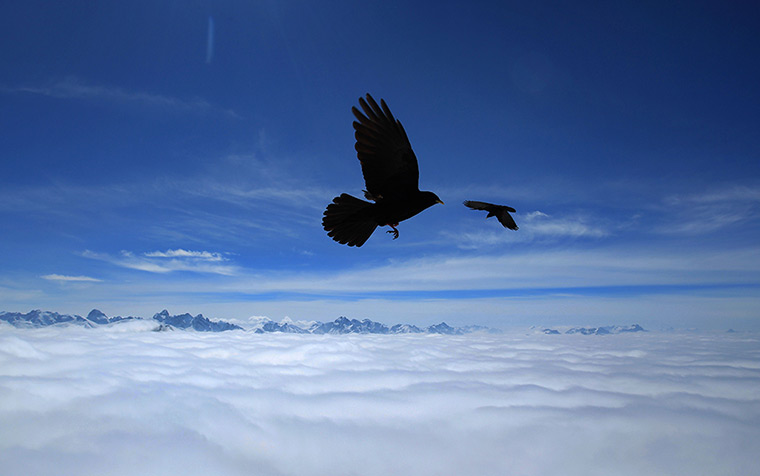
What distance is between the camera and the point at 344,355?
52562 millimetres

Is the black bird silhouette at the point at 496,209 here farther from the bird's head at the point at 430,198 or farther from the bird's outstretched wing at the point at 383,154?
the bird's outstretched wing at the point at 383,154

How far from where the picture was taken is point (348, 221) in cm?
496

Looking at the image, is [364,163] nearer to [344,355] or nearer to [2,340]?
[2,340]

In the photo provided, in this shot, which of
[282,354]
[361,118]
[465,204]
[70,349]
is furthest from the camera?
[282,354]

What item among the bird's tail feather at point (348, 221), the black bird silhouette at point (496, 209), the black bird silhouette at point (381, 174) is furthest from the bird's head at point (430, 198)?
the bird's tail feather at point (348, 221)

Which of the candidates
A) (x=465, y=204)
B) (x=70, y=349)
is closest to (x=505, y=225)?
(x=465, y=204)

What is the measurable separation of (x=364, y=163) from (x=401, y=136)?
605 millimetres

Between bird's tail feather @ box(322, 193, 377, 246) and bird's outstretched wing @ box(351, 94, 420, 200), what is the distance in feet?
1.23

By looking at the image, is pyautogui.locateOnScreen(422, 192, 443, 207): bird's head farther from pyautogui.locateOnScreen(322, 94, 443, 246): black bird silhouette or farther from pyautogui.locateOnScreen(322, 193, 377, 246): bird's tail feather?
pyautogui.locateOnScreen(322, 193, 377, 246): bird's tail feather

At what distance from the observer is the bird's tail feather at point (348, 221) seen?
489cm

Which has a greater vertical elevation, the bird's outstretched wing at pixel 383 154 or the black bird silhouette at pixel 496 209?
the bird's outstretched wing at pixel 383 154

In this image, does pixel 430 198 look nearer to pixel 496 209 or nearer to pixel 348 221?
pixel 496 209

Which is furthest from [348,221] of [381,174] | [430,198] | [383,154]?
[430,198]

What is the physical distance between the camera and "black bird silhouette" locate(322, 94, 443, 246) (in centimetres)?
446
